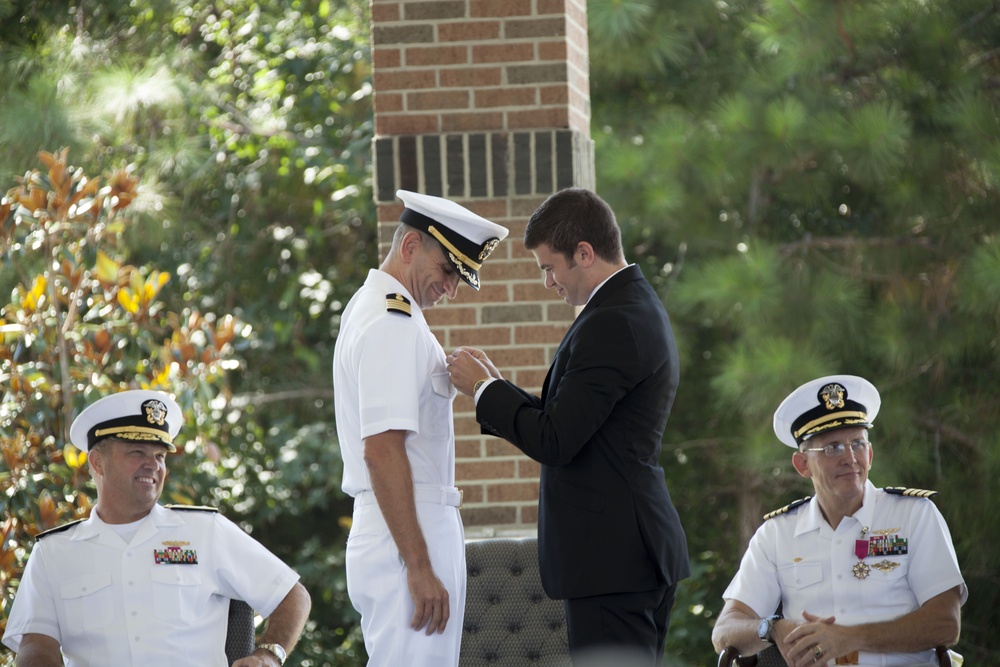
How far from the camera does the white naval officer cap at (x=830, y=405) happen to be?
3.23m

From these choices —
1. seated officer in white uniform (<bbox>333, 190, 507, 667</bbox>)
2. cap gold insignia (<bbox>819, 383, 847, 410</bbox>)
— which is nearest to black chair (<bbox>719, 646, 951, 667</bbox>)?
cap gold insignia (<bbox>819, 383, 847, 410</bbox>)

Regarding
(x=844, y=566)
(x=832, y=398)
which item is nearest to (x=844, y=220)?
(x=832, y=398)

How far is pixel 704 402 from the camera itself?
6.38m

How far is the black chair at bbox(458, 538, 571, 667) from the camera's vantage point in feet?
11.4

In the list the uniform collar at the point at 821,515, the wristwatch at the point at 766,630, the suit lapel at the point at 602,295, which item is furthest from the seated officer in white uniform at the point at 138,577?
the uniform collar at the point at 821,515

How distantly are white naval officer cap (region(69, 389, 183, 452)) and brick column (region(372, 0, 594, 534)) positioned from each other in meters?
0.96

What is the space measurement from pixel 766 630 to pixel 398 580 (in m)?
1.14

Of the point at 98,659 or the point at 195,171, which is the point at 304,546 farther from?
the point at 98,659

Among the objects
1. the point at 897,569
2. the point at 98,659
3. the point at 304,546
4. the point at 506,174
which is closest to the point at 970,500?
the point at 897,569

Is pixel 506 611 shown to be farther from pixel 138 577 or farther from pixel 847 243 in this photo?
pixel 847 243

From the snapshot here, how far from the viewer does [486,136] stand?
12.6ft

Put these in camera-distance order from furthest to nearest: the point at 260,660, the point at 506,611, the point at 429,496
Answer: the point at 506,611 < the point at 260,660 < the point at 429,496

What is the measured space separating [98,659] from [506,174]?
1.82 m

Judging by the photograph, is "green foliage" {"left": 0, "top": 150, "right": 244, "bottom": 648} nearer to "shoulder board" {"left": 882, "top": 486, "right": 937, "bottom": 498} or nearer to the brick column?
the brick column
